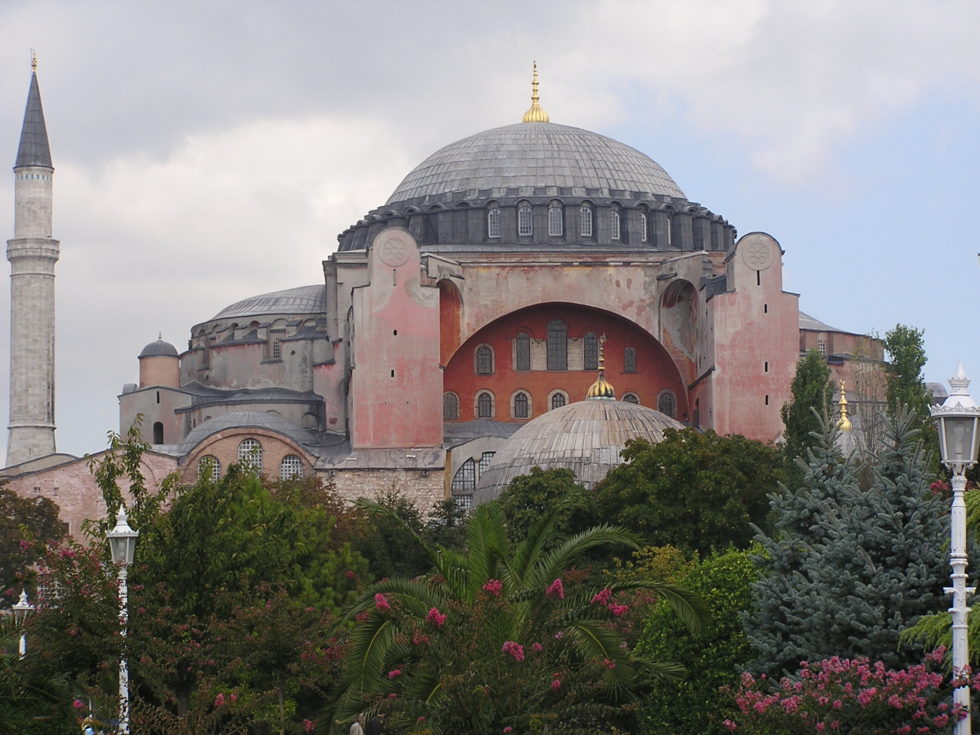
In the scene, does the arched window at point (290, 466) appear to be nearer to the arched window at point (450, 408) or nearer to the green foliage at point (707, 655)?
the arched window at point (450, 408)

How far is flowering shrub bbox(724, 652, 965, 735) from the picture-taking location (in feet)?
53.2

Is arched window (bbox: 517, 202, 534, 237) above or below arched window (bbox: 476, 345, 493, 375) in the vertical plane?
above

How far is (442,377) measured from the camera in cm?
5394

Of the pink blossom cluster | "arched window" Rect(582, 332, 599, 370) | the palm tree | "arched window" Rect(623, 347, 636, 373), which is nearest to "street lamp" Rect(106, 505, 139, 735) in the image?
the palm tree

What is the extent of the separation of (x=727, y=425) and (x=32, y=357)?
2183 cm

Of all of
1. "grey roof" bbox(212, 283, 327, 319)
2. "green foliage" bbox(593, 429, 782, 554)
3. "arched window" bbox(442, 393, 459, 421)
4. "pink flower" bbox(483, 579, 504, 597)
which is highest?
"grey roof" bbox(212, 283, 327, 319)

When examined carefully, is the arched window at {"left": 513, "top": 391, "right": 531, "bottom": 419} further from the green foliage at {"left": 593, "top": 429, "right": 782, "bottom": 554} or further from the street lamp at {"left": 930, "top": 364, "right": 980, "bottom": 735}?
the street lamp at {"left": 930, "top": 364, "right": 980, "bottom": 735}

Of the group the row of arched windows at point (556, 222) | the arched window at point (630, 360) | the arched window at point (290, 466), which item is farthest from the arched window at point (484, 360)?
the arched window at point (290, 466)

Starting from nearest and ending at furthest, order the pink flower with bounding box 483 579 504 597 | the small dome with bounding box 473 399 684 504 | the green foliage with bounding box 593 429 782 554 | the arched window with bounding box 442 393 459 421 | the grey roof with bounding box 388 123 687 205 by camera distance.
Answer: the pink flower with bounding box 483 579 504 597 → the green foliage with bounding box 593 429 782 554 → the small dome with bounding box 473 399 684 504 → the arched window with bounding box 442 393 459 421 → the grey roof with bounding box 388 123 687 205

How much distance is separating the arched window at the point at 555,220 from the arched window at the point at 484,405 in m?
5.02

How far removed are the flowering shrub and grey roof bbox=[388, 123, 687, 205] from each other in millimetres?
44221

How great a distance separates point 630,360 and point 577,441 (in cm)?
1096

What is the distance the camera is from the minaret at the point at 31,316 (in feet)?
203

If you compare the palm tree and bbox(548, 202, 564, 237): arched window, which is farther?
bbox(548, 202, 564, 237): arched window
